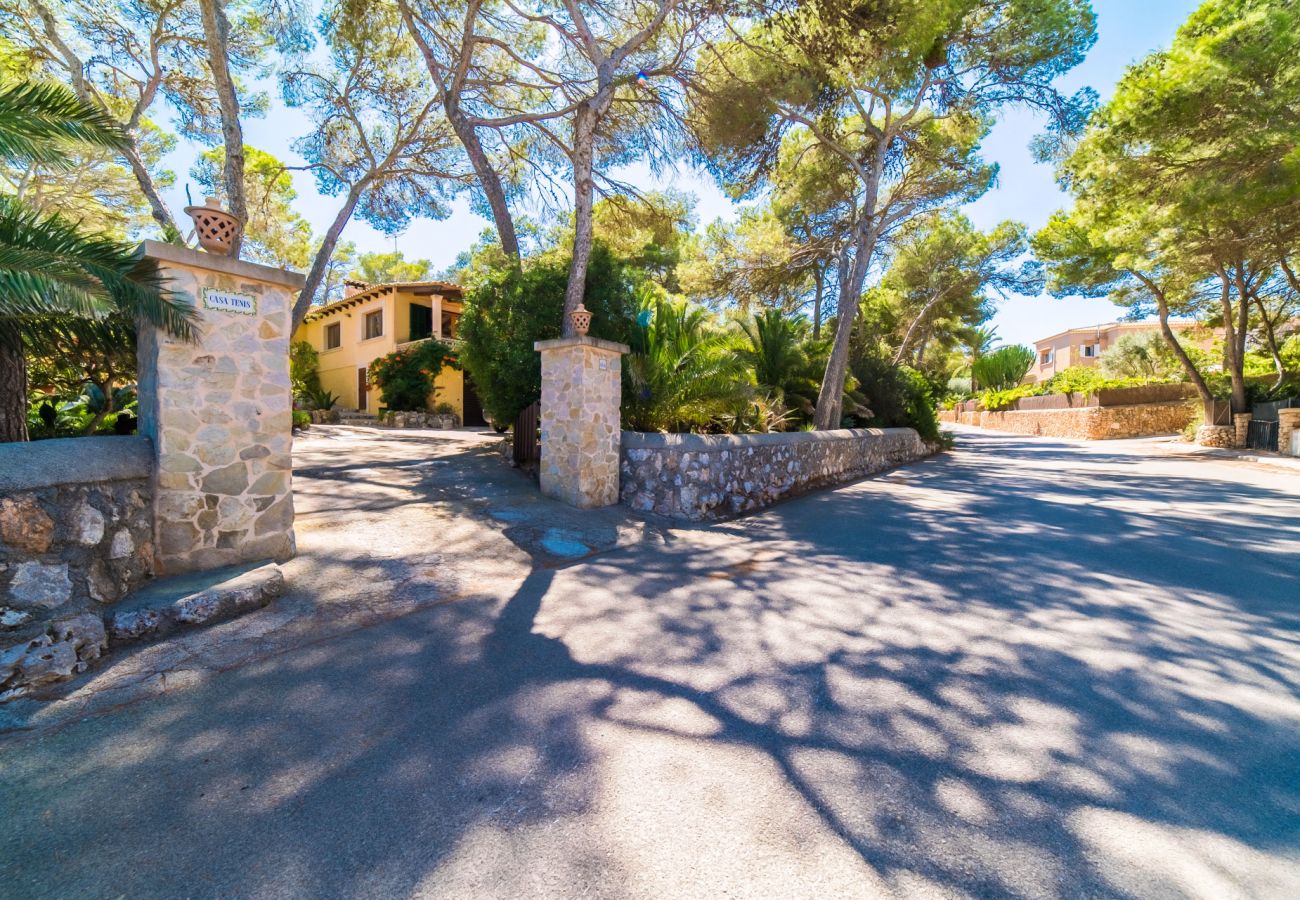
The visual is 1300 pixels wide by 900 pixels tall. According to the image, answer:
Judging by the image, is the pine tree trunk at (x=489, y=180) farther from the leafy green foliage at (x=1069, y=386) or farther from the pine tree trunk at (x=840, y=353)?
the leafy green foliage at (x=1069, y=386)

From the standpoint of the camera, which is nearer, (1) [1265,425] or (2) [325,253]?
(2) [325,253]

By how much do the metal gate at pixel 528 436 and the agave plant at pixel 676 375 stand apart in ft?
4.21

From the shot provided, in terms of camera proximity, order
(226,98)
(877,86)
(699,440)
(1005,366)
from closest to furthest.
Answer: (699,440) < (226,98) < (877,86) < (1005,366)

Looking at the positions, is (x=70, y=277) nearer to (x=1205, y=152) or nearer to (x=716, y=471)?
(x=716, y=471)

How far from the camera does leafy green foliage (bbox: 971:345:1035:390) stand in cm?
3944

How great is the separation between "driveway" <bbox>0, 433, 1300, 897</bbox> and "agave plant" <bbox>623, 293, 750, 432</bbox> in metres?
4.32

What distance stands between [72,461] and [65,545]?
487mm

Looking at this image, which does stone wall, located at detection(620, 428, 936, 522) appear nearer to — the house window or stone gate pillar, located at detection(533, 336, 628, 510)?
stone gate pillar, located at detection(533, 336, 628, 510)

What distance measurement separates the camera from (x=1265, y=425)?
1551cm

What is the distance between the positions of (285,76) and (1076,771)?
15.8 metres

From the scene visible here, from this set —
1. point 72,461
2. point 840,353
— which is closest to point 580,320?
point 72,461

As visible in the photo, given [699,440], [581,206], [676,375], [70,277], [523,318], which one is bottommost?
[699,440]

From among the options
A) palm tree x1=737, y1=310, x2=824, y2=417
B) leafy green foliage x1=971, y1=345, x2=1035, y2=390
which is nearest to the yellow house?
palm tree x1=737, y1=310, x2=824, y2=417

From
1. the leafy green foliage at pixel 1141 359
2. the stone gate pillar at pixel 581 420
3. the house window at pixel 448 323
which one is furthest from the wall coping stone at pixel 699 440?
the leafy green foliage at pixel 1141 359
